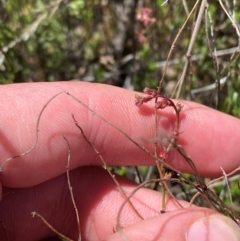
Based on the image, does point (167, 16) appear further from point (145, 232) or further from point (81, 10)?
point (145, 232)

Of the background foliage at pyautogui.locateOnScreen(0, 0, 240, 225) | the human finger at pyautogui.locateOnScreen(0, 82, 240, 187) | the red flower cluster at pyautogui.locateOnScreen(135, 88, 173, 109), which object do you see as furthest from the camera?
the background foliage at pyautogui.locateOnScreen(0, 0, 240, 225)

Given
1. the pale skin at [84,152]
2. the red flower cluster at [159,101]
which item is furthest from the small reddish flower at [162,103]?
the pale skin at [84,152]

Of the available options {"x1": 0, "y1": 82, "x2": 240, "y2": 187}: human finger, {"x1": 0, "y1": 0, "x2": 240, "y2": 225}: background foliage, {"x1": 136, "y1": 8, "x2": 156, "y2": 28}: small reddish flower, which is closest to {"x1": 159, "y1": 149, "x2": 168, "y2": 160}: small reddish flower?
{"x1": 0, "y1": 82, "x2": 240, "y2": 187}: human finger

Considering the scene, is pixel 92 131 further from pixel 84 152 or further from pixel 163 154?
pixel 163 154

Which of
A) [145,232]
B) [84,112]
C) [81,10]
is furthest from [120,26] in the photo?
[145,232]

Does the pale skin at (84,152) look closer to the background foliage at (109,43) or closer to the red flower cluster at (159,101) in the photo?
the red flower cluster at (159,101)

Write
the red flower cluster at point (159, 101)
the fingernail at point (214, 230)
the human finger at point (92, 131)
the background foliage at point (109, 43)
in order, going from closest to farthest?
the fingernail at point (214, 230) < the red flower cluster at point (159, 101) < the human finger at point (92, 131) < the background foliage at point (109, 43)

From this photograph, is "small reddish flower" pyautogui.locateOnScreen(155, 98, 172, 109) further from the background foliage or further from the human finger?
the background foliage
